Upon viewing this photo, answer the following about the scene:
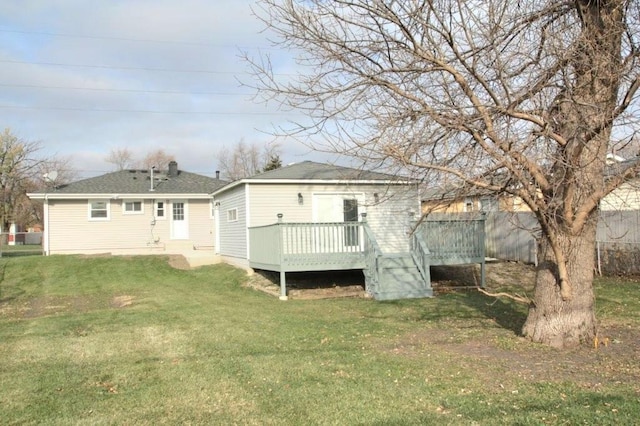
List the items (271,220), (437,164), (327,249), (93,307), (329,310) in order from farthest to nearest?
(271,220) < (327,249) < (93,307) < (329,310) < (437,164)

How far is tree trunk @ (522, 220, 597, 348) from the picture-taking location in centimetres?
668

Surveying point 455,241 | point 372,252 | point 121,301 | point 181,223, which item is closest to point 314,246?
point 372,252

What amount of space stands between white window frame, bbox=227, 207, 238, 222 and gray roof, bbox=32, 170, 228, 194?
228 inches

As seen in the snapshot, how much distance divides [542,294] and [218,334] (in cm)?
487

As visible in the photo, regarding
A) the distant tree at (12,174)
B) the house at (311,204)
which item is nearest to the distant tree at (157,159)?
the distant tree at (12,174)

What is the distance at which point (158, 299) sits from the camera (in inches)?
507

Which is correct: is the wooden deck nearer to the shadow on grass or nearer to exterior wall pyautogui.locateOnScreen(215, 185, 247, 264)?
the shadow on grass

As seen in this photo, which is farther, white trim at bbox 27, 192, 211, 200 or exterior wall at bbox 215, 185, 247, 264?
white trim at bbox 27, 192, 211, 200

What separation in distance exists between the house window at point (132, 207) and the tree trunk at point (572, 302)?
2077 cm

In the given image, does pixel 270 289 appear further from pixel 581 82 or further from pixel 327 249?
pixel 581 82

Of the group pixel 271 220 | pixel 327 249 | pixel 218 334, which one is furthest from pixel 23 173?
pixel 218 334

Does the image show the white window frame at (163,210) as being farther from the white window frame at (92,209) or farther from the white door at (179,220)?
the white window frame at (92,209)

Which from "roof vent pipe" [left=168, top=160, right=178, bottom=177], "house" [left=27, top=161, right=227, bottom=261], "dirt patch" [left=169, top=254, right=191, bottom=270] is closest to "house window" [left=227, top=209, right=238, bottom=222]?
"dirt patch" [left=169, top=254, right=191, bottom=270]

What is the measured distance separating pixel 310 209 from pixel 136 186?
11.6 metres
